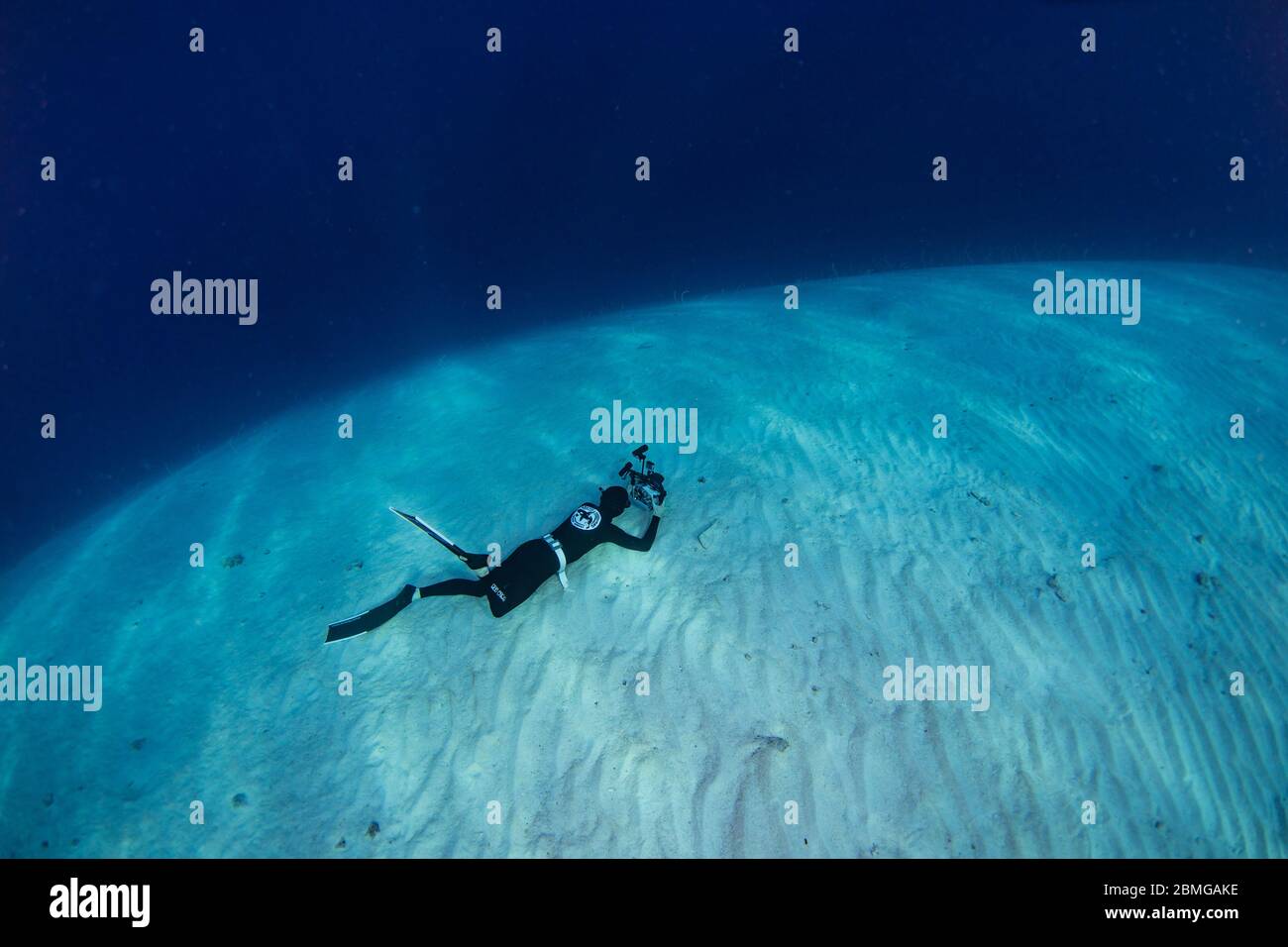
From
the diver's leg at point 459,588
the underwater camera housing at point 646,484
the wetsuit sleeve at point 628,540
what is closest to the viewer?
the diver's leg at point 459,588

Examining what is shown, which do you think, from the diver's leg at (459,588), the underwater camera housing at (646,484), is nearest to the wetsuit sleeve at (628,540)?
the underwater camera housing at (646,484)

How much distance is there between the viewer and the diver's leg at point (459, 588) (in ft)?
16.9

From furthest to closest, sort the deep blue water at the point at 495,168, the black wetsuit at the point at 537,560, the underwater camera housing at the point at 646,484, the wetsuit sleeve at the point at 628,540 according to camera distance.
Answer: the deep blue water at the point at 495,168 < the underwater camera housing at the point at 646,484 < the wetsuit sleeve at the point at 628,540 < the black wetsuit at the point at 537,560

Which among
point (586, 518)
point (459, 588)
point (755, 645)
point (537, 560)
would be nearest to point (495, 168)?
point (586, 518)

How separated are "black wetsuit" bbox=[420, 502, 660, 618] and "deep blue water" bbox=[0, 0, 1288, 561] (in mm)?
24550

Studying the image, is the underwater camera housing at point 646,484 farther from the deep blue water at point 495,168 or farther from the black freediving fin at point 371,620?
the deep blue water at point 495,168

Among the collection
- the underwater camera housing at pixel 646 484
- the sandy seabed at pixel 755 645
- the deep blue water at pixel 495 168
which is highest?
the deep blue water at pixel 495 168

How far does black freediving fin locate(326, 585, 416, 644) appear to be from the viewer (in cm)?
536

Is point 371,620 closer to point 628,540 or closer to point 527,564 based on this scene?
point 527,564

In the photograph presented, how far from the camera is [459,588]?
17.0 ft

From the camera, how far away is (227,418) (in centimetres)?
2131

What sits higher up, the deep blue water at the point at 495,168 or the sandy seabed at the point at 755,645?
the deep blue water at the point at 495,168

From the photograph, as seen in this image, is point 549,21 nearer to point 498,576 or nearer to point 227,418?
point 227,418

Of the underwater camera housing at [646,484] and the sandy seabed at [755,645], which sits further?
the underwater camera housing at [646,484]
